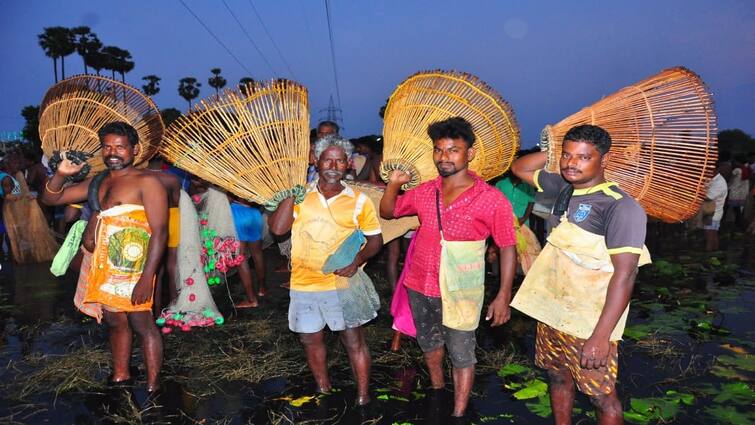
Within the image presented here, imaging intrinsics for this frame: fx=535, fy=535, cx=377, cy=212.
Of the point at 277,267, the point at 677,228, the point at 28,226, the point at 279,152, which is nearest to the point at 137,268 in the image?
the point at 279,152

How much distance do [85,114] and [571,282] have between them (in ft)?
12.8

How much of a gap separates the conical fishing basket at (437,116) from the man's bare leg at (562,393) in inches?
57.0

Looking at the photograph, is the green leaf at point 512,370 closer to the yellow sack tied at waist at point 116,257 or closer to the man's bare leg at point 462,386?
the man's bare leg at point 462,386

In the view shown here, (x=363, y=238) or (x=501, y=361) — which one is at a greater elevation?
(x=363, y=238)

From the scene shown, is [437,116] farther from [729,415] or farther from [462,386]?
[729,415]

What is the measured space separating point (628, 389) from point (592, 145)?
2.18 meters

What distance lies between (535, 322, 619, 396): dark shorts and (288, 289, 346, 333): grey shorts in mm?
1188

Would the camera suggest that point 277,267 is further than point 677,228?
No

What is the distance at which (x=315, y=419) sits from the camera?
3332mm

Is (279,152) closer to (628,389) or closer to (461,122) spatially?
(461,122)

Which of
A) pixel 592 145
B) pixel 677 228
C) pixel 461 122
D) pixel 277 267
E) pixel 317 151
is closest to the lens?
pixel 592 145

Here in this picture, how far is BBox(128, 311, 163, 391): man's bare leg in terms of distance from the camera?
3598 millimetres

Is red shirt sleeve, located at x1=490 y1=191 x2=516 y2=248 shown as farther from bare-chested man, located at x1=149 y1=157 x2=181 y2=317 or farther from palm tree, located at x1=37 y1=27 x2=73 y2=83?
palm tree, located at x1=37 y1=27 x2=73 y2=83

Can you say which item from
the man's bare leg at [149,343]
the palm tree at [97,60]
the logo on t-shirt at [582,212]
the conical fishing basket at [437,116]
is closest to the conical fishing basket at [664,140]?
the logo on t-shirt at [582,212]
